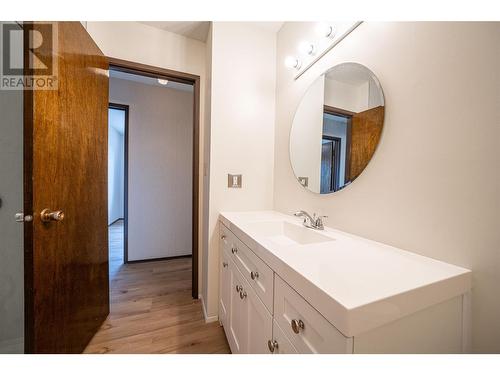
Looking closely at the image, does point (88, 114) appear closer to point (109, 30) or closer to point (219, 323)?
point (109, 30)

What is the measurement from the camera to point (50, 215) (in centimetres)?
88

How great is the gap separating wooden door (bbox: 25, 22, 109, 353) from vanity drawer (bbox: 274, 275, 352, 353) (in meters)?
1.04

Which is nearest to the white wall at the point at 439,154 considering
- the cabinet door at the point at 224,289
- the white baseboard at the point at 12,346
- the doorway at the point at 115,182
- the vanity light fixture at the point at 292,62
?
the vanity light fixture at the point at 292,62

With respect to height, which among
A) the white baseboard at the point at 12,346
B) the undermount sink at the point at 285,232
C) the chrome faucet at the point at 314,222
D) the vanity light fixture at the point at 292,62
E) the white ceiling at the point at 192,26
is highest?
the white ceiling at the point at 192,26

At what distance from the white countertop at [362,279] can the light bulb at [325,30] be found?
1.20 metres

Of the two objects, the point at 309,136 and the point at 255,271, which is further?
the point at 309,136

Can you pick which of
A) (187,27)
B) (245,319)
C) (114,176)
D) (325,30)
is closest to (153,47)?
(187,27)

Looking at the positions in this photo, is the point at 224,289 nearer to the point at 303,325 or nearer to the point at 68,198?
the point at 303,325

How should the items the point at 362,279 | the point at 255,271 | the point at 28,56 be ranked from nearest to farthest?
the point at 362,279 → the point at 28,56 → the point at 255,271

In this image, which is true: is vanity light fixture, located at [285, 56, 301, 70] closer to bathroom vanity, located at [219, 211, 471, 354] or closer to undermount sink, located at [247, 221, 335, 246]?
undermount sink, located at [247, 221, 335, 246]

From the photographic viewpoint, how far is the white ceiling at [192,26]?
5.23 feet

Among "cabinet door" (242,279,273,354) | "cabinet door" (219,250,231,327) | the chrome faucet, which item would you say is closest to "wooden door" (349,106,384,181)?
the chrome faucet

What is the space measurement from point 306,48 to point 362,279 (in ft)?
4.67

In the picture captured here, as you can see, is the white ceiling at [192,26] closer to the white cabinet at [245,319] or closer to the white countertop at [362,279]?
the white countertop at [362,279]
